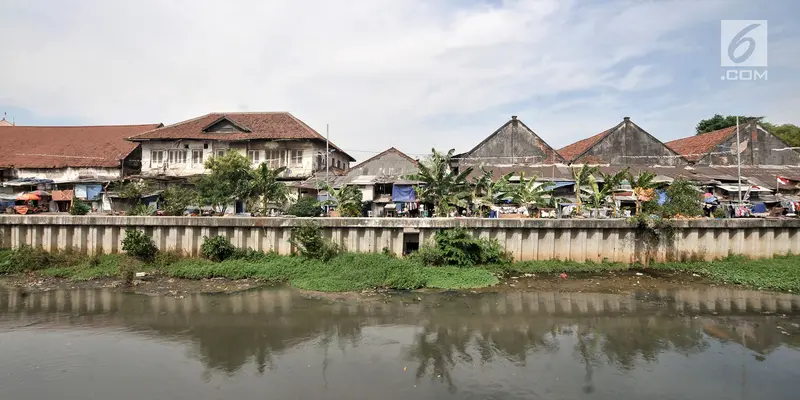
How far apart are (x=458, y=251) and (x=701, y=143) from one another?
1032 inches

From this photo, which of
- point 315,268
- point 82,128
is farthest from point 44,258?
point 82,128

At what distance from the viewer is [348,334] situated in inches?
373

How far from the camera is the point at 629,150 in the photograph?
28.3 meters

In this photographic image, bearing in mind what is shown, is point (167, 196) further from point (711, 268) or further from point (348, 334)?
point (711, 268)

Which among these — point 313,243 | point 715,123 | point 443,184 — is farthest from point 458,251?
point 715,123

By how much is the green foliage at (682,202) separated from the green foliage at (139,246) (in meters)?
19.3

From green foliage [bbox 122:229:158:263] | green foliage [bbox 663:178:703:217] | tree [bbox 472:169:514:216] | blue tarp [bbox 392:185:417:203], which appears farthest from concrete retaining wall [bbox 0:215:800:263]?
blue tarp [bbox 392:185:417:203]

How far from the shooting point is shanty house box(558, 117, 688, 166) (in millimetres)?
28188

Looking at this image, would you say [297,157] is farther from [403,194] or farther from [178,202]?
[178,202]

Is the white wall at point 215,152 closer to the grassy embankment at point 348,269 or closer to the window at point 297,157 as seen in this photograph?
the window at point 297,157

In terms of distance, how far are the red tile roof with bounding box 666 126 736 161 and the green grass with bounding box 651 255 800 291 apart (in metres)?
14.7

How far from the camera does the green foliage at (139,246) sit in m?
14.8

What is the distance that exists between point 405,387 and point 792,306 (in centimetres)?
1189

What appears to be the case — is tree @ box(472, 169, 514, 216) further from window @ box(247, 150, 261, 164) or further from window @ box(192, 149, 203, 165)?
window @ box(192, 149, 203, 165)
